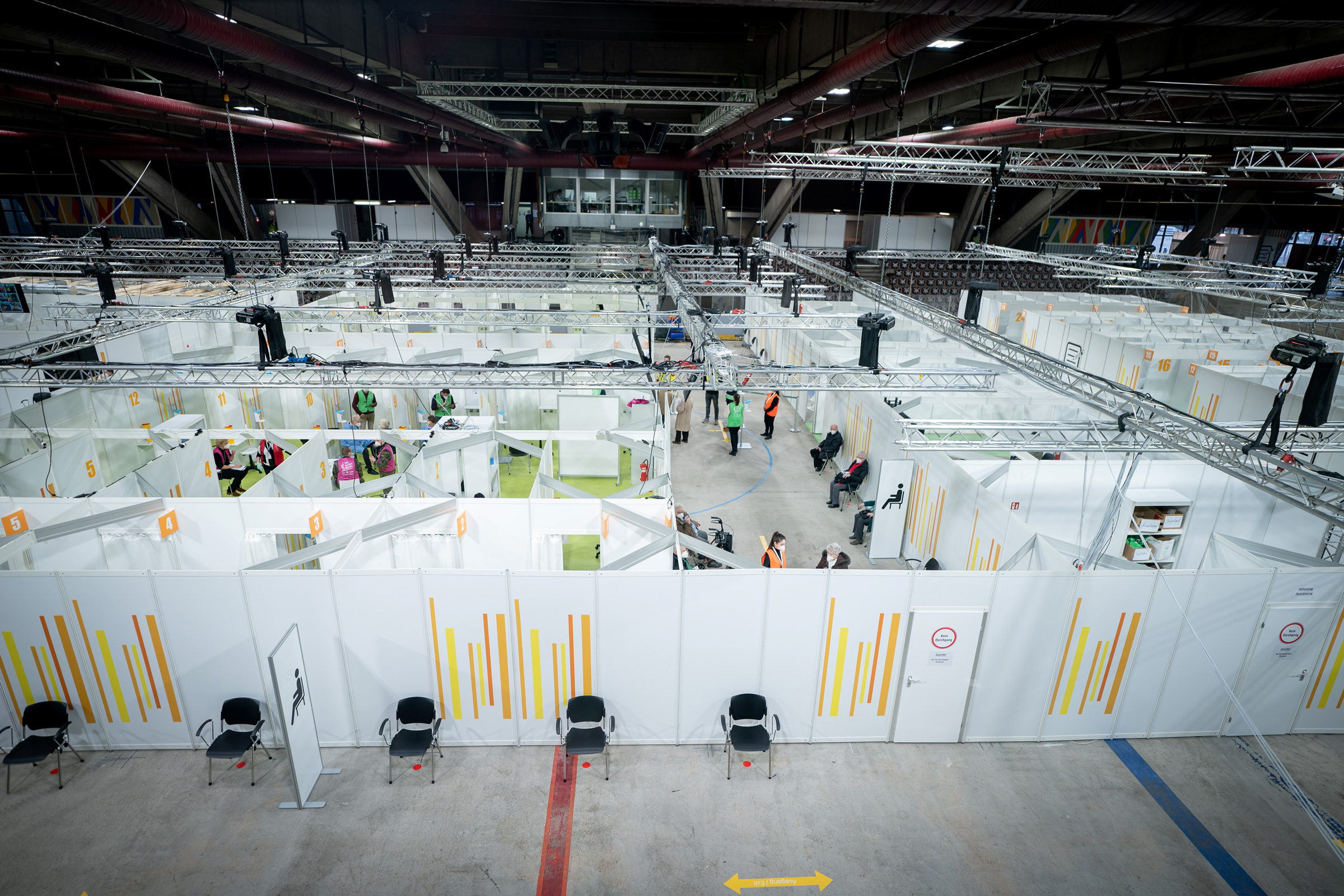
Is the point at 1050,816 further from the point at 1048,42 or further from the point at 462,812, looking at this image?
the point at 1048,42

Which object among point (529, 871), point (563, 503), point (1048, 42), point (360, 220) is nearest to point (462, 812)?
point (529, 871)

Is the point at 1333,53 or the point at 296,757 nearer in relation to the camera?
the point at 296,757

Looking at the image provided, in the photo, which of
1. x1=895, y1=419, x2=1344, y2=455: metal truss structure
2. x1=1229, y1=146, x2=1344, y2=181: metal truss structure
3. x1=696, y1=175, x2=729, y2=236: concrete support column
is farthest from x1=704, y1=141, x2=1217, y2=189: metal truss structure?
x1=895, y1=419, x2=1344, y2=455: metal truss structure

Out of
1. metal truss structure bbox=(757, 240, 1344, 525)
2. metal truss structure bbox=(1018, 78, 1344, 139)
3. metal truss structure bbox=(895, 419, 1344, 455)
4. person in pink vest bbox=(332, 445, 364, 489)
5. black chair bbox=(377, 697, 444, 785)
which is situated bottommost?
black chair bbox=(377, 697, 444, 785)

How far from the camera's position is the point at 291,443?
8516 mm

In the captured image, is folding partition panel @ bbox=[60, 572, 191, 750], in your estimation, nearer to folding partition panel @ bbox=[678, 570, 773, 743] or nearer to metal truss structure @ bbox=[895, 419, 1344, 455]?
folding partition panel @ bbox=[678, 570, 773, 743]

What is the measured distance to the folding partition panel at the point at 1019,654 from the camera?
5.18 meters

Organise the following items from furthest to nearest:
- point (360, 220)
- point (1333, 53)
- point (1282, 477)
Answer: point (360, 220), point (1333, 53), point (1282, 477)

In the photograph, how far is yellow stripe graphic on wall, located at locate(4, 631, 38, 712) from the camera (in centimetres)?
498

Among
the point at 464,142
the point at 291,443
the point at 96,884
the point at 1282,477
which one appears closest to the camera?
the point at 96,884

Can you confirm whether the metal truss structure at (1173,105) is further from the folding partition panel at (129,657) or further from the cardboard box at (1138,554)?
the folding partition panel at (129,657)

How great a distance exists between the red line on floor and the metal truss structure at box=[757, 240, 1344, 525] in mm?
5384

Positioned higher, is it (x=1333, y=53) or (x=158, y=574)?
(x=1333, y=53)

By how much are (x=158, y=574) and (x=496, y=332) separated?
887 centimetres
